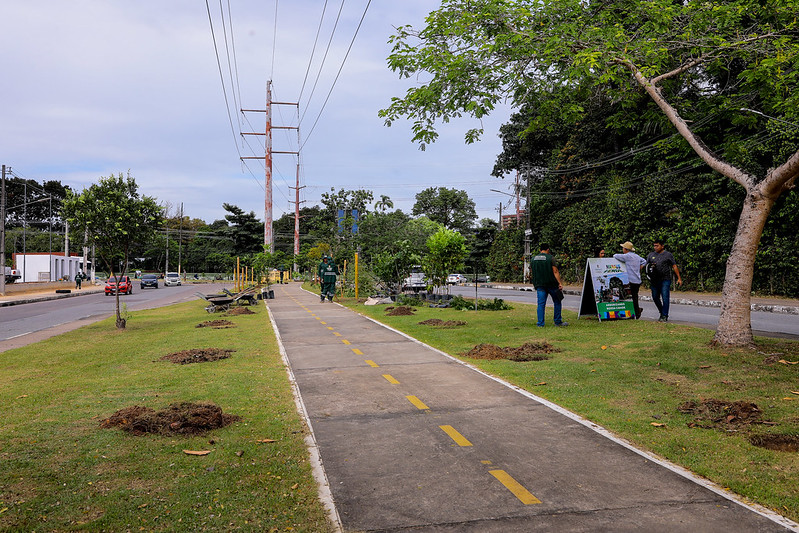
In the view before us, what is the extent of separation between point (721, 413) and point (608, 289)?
784 cm

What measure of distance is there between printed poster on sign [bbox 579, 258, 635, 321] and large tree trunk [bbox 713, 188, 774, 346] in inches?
167

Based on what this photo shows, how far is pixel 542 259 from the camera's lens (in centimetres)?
1338

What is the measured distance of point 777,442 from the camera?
4965mm

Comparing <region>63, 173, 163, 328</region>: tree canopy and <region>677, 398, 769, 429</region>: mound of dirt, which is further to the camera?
<region>63, 173, 163, 328</region>: tree canopy

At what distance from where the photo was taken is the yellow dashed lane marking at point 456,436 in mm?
5113

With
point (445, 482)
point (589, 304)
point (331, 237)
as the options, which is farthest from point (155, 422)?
point (331, 237)

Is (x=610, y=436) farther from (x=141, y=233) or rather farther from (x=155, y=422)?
(x=141, y=233)

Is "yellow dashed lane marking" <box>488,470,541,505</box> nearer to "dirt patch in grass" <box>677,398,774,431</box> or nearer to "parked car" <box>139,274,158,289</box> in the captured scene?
"dirt patch in grass" <box>677,398,774,431</box>

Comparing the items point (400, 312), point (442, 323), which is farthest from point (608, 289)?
point (400, 312)

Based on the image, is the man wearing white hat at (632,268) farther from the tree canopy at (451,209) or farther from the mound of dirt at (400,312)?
the tree canopy at (451,209)

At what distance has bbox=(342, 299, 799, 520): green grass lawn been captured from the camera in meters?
4.48

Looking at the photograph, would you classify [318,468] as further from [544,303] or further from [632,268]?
[632,268]

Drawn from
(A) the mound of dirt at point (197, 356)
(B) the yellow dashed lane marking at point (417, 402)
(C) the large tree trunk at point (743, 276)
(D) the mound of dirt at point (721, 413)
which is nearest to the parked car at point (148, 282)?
(A) the mound of dirt at point (197, 356)

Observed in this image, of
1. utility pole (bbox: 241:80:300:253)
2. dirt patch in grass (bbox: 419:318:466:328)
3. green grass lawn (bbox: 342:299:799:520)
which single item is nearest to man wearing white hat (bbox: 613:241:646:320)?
green grass lawn (bbox: 342:299:799:520)
